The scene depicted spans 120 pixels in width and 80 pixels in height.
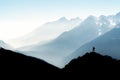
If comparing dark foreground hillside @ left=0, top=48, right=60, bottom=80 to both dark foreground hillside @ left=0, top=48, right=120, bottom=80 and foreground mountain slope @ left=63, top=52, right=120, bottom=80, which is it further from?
foreground mountain slope @ left=63, top=52, right=120, bottom=80

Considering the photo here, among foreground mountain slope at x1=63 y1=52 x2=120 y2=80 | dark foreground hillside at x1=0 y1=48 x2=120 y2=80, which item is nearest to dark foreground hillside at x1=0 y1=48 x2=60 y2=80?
dark foreground hillside at x1=0 y1=48 x2=120 y2=80

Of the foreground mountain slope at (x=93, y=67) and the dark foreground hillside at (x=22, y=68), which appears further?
the foreground mountain slope at (x=93, y=67)

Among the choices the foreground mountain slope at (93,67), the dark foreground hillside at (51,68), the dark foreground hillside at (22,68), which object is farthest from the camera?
the foreground mountain slope at (93,67)

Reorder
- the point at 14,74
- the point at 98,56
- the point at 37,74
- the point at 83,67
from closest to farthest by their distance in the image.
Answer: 1. the point at 14,74
2. the point at 37,74
3. the point at 83,67
4. the point at 98,56

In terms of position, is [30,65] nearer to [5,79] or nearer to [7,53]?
[7,53]

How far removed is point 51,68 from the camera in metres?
59.1

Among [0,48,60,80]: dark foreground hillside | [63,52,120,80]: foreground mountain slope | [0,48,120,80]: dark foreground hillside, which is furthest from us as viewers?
[63,52,120,80]: foreground mountain slope

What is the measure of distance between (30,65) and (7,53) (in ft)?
18.7

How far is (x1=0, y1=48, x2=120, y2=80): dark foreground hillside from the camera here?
49.3 m

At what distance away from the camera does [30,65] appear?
5538 cm

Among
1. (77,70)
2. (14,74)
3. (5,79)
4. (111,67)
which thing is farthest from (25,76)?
(111,67)

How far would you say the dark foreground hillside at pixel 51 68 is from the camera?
49.3 metres

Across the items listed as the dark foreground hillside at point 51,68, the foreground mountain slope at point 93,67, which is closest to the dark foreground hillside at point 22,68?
the dark foreground hillside at point 51,68

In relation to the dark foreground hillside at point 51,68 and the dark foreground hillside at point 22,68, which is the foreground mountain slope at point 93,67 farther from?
the dark foreground hillside at point 22,68
